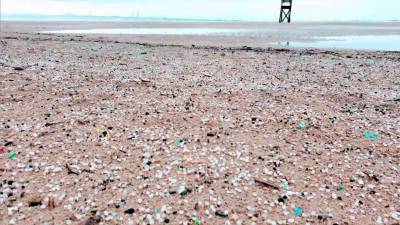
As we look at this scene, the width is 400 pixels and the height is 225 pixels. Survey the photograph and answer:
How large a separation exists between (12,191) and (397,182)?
665 cm

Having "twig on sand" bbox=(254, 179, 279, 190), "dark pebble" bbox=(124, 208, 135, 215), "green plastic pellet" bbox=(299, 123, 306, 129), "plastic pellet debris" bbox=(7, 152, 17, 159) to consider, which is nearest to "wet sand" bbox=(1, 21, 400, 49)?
"green plastic pellet" bbox=(299, 123, 306, 129)

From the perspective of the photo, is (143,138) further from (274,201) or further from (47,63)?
(47,63)

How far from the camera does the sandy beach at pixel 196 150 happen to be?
4.94 metres

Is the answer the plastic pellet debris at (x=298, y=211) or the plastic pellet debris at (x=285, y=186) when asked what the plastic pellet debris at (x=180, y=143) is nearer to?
the plastic pellet debris at (x=285, y=186)

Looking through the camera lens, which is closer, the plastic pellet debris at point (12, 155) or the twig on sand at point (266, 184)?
the twig on sand at point (266, 184)

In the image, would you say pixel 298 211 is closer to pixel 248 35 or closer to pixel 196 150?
pixel 196 150

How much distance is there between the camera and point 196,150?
6.87 meters

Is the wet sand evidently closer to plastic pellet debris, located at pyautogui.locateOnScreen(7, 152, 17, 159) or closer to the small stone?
plastic pellet debris, located at pyautogui.locateOnScreen(7, 152, 17, 159)

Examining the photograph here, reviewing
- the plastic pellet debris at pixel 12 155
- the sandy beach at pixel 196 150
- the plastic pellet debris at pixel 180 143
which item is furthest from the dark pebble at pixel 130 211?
the plastic pellet debris at pixel 12 155

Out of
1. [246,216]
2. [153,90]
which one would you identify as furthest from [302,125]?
[153,90]

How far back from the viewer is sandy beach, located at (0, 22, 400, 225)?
494 centimetres

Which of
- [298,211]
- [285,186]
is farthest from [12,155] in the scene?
[298,211]

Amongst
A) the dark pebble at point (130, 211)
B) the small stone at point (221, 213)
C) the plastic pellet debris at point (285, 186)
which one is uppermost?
the plastic pellet debris at point (285, 186)

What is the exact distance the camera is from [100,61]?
698 inches
